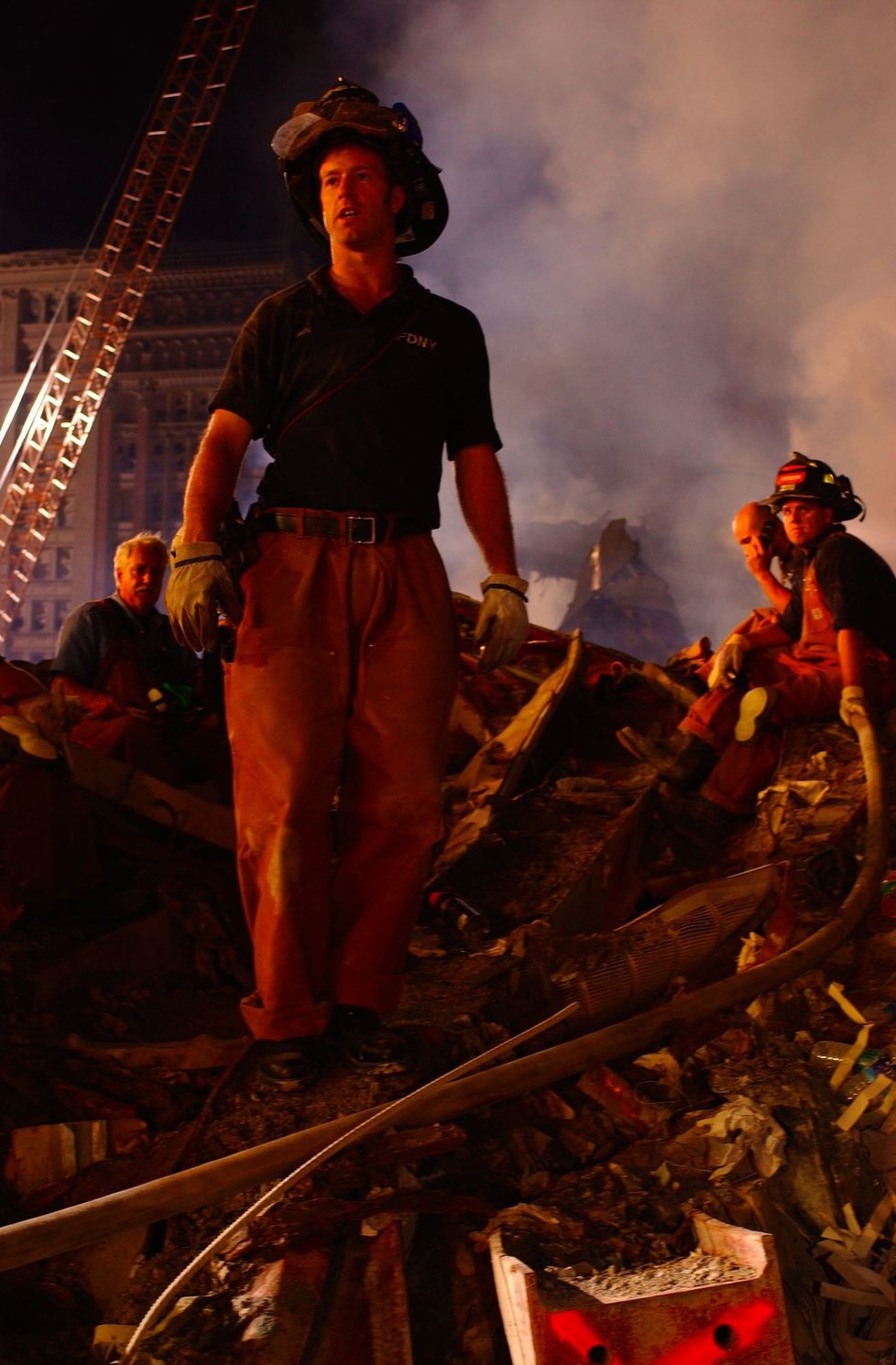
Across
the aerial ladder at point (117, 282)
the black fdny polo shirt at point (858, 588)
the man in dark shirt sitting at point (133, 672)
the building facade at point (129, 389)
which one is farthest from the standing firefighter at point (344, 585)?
the building facade at point (129, 389)

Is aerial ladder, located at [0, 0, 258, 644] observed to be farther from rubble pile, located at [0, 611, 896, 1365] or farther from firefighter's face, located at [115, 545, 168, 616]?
rubble pile, located at [0, 611, 896, 1365]

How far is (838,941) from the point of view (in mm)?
2893

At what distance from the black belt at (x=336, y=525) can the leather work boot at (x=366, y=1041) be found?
38.3 inches

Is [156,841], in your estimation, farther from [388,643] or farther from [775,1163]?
[775,1163]

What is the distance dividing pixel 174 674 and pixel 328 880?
8.16 feet

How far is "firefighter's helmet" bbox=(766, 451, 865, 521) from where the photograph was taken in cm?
451

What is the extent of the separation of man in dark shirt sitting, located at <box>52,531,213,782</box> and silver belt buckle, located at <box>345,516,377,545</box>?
179 centimetres

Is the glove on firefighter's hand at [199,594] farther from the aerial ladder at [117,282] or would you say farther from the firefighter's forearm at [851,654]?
the aerial ladder at [117,282]

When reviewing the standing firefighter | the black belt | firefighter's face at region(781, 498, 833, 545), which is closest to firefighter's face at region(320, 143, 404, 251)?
the standing firefighter

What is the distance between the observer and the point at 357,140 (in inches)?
101

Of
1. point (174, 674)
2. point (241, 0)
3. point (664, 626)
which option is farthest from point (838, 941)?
point (241, 0)

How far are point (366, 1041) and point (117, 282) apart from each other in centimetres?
3339

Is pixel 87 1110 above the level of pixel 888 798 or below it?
below

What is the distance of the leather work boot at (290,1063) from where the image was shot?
7.23 feet
